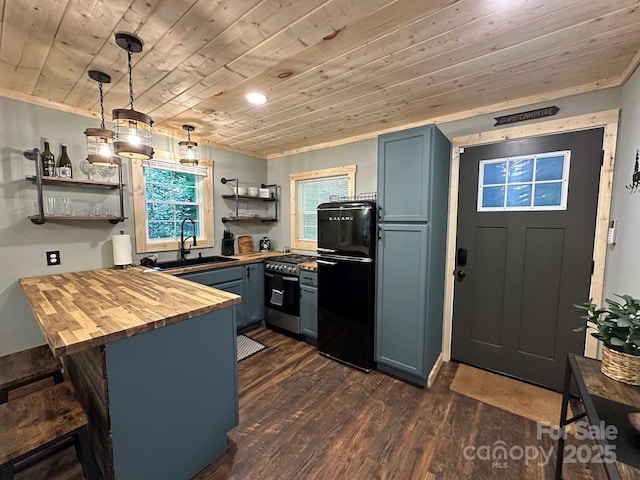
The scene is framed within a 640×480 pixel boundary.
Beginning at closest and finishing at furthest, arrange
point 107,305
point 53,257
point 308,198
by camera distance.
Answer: point 107,305
point 53,257
point 308,198

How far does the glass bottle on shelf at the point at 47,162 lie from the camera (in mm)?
2316

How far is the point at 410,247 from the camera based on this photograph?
2.33 meters

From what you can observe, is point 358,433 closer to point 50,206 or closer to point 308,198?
point 308,198

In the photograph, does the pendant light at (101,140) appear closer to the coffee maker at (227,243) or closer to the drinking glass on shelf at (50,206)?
the drinking glass on shelf at (50,206)

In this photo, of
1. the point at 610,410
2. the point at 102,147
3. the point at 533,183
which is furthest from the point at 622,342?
the point at 102,147

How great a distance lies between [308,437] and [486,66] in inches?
107

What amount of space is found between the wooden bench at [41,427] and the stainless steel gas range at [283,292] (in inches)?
84.6

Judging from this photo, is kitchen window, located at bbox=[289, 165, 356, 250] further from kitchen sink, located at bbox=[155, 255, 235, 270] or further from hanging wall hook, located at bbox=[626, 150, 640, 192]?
hanging wall hook, located at bbox=[626, 150, 640, 192]

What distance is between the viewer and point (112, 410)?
121 centimetres

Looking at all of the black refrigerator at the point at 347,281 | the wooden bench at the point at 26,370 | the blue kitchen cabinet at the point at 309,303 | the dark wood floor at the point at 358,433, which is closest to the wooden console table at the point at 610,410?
the dark wood floor at the point at 358,433

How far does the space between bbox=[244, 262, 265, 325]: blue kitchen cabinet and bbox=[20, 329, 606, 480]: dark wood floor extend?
905mm

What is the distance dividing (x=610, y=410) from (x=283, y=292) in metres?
2.81

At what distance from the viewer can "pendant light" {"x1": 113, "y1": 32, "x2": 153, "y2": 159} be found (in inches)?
59.3

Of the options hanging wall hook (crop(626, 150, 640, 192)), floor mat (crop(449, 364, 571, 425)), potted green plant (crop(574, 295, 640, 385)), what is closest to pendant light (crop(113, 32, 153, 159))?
potted green plant (crop(574, 295, 640, 385))
